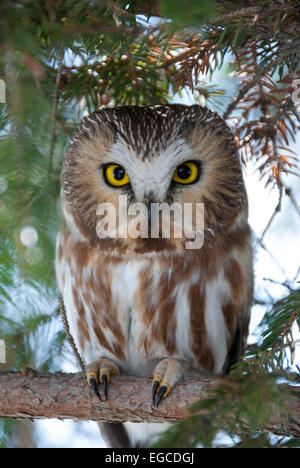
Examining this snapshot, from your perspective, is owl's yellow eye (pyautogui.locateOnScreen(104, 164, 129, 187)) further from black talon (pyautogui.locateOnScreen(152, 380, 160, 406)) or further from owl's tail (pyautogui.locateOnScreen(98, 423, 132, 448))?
owl's tail (pyautogui.locateOnScreen(98, 423, 132, 448))

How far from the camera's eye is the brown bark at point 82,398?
1.65 m

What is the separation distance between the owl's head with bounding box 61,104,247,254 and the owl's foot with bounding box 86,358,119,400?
0.43 meters

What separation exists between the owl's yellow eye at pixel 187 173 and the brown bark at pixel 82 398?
0.69 metres

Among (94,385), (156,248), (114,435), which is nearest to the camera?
(94,385)

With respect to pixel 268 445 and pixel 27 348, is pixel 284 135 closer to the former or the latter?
pixel 268 445

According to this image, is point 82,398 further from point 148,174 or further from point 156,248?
point 148,174

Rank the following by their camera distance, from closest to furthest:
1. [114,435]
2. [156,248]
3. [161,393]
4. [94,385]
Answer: [161,393] → [94,385] → [156,248] → [114,435]

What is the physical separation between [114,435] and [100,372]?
703 millimetres

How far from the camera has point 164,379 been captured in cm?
170

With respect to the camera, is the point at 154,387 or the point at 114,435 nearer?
the point at 154,387

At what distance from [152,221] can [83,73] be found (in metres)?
0.65

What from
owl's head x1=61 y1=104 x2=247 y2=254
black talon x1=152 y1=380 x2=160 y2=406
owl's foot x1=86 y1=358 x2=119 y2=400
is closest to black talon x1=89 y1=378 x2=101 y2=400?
owl's foot x1=86 y1=358 x2=119 y2=400

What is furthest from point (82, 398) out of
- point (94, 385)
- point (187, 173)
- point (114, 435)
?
point (187, 173)

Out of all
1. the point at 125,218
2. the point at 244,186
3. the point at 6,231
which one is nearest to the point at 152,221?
the point at 125,218
